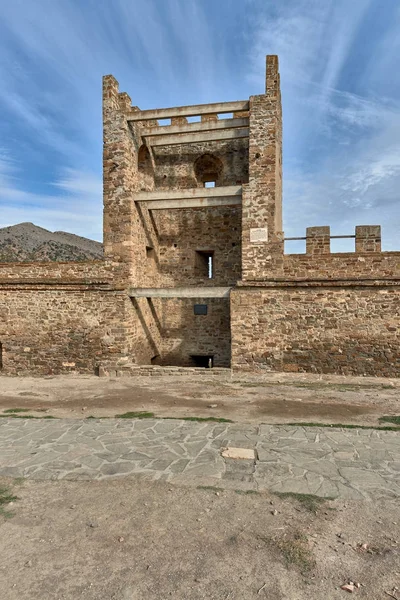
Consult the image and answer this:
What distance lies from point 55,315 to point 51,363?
1.61m

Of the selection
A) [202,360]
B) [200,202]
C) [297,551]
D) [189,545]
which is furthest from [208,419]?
[202,360]

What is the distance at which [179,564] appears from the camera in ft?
10.4

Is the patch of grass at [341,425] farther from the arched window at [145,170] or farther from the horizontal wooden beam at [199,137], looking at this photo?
the arched window at [145,170]

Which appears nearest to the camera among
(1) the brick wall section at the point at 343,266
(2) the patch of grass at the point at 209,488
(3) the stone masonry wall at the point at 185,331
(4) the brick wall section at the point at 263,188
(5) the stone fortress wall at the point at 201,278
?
(2) the patch of grass at the point at 209,488

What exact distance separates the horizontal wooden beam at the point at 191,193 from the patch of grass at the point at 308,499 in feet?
31.4

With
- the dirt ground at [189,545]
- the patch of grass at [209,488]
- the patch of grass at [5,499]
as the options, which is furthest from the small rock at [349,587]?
the patch of grass at [5,499]

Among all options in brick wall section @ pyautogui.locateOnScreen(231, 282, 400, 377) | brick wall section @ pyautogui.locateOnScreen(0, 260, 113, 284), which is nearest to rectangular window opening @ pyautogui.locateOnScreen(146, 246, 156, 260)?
brick wall section @ pyautogui.locateOnScreen(0, 260, 113, 284)

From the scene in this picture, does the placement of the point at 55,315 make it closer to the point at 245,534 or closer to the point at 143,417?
the point at 143,417

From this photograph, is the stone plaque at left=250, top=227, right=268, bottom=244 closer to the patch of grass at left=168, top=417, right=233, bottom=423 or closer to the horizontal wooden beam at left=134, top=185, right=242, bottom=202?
the horizontal wooden beam at left=134, top=185, right=242, bottom=202

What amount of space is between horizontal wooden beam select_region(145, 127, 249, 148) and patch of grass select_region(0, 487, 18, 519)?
1137cm

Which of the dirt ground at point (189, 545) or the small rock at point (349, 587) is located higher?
the small rock at point (349, 587)

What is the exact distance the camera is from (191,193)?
40.9ft

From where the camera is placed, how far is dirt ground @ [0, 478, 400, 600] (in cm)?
289

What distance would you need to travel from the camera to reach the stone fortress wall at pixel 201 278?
1120 centimetres
